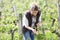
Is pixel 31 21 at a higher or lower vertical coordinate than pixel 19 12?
lower

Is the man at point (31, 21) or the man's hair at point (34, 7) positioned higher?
the man's hair at point (34, 7)

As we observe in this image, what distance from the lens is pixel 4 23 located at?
96.0 inches

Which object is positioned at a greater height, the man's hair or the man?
the man's hair

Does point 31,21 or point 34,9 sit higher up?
point 34,9

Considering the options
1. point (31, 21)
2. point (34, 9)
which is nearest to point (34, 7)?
point (34, 9)

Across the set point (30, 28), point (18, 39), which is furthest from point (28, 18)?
point (18, 39)

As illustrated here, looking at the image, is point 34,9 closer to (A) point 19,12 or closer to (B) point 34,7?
(B) point 34,7

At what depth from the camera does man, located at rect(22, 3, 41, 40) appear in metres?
2.42

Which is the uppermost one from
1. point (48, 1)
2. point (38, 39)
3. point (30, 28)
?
point (48, 1)

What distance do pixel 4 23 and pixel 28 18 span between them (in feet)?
1.11

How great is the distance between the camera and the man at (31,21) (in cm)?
242

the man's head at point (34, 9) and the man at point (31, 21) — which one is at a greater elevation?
the man's head at point (34, 9)

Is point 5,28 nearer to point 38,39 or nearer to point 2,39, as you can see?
point 2,39

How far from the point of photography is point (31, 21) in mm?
2447
